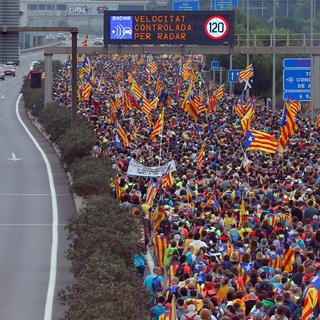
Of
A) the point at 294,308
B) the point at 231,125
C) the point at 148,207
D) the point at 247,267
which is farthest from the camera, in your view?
the point at 231,125

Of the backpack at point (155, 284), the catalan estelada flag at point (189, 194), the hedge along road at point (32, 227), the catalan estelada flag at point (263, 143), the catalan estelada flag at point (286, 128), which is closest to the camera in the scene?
the backpack at point (155, 284)

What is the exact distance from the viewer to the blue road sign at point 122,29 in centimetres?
6053

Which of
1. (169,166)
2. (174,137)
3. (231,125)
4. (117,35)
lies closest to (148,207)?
(169,166)

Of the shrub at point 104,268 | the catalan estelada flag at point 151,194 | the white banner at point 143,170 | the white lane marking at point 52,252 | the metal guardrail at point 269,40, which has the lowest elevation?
the white lane marking at point 52,252

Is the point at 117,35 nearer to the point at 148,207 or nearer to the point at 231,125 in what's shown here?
the point at 231,125

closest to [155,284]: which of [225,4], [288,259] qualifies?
[288,259]

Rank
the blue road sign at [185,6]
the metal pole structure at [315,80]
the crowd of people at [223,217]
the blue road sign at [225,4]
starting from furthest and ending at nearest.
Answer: the blue road sign at [185,6]
the blue road sign at [225,4]
the metal pole structure at [315,80]
the crowd of people at [223,217]

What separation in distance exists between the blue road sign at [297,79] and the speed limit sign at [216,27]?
6929 mm

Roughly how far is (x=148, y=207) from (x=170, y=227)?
3859mm

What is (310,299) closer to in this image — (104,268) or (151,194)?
(104,268)

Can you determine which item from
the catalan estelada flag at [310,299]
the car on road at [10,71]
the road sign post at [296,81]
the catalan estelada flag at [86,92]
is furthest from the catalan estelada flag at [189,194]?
the car on road at [10,71]

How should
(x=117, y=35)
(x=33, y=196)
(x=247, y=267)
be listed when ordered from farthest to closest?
1. (x=117, y=35)
2. (x=33, y=196)
3. (x=247, y=267)

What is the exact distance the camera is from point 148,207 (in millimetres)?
29953

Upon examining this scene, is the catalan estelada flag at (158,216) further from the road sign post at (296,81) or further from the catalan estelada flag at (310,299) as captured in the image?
the road sign post at (296,81)
